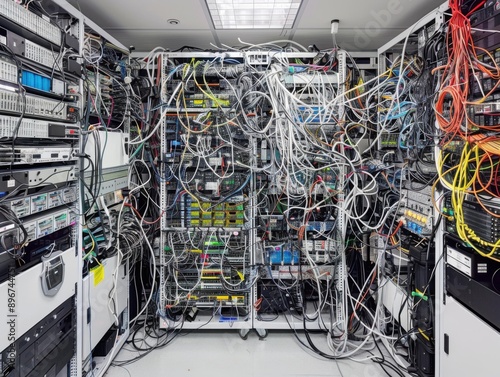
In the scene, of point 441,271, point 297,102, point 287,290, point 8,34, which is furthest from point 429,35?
point 8,34

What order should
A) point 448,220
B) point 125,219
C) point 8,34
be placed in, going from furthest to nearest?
point 125,219
point 448,220
point 8,34

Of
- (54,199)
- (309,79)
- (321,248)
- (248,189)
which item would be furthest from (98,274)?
(309,79)

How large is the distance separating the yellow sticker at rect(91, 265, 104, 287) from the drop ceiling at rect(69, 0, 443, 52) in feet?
5.43

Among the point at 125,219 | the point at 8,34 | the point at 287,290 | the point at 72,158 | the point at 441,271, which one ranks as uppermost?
the point at 8,34

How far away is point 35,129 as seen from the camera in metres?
1.31

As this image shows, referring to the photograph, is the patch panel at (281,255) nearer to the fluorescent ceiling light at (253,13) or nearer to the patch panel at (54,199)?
the patch panel at (54,199)

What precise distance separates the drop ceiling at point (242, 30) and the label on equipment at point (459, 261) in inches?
58.3

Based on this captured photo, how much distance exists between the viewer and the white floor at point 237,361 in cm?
192

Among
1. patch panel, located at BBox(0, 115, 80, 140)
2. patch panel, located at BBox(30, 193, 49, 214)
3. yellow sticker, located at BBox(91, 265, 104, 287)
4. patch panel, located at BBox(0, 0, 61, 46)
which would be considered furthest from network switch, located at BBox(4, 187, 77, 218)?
patch panel, located at BBox(0, 0, 61, 46)

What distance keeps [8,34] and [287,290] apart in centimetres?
225

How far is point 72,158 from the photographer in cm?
156

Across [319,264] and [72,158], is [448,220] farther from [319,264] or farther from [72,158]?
[72,158]

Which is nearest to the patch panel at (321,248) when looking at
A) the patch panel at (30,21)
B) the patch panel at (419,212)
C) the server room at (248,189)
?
the server room at (248,189)

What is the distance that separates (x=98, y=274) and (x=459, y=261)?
80.5 inches
